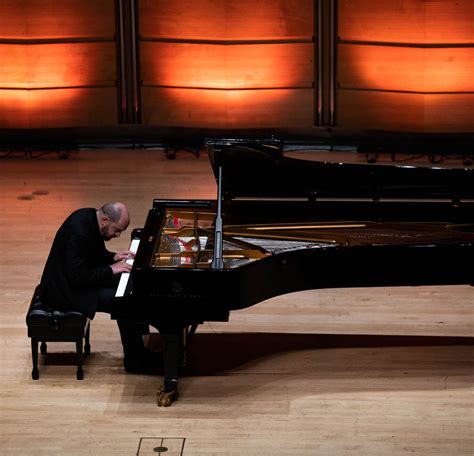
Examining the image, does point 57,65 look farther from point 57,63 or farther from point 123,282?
point 123,282

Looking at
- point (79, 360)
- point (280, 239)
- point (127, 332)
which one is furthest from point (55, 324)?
point (280, 239)

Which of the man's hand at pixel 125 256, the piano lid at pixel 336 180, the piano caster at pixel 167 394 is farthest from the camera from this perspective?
the piano lid at pixel 336 180

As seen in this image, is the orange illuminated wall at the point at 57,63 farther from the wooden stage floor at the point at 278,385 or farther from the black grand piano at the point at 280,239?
the black grand piano at the point at 280,239

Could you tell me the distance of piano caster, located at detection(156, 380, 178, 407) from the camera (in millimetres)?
4727

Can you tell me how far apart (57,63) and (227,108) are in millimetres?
1819

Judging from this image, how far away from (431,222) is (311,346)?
1.05 meters

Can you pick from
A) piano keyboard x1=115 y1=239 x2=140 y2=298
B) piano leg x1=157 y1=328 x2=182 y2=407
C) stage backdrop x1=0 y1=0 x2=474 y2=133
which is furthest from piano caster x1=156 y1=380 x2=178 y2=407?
stage backdrop x1=0 y1=0 x2=474 y2=133

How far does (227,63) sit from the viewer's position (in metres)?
10.4

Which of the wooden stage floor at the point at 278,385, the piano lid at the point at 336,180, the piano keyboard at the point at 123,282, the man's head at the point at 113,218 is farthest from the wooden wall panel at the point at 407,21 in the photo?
the man's head at the point at 113,218

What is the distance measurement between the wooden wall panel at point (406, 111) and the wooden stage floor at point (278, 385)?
13.7 ft

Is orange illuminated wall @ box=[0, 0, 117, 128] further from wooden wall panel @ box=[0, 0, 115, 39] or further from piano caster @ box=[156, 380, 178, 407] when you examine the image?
piano caster @ box=[156, 380, 178, 407]

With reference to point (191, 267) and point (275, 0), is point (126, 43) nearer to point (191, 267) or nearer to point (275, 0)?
point (275, 0)

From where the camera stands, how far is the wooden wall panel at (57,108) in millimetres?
10531

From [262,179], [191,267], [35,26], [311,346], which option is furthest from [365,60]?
[191,267]
